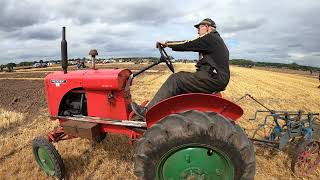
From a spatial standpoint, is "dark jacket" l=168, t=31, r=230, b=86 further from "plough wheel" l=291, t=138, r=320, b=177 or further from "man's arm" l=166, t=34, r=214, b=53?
"plough wheel" l=291, t=138, r=320, b=177

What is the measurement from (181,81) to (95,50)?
67.2 inches

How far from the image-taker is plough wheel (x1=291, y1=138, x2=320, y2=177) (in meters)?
5.65

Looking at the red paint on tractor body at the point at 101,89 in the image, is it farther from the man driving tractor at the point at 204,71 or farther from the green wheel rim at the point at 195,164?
the green wheel rim at the point at 195,164

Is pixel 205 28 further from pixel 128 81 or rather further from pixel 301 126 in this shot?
pixel 301 126

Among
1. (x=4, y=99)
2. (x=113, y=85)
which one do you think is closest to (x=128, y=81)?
(x=113, y=85)

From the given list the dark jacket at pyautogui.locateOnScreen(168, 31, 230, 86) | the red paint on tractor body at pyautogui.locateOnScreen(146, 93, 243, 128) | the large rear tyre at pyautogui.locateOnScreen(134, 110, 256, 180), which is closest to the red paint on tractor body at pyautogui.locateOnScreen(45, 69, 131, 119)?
the dark jacket at pyautogui.locateOnScreen(168, 31, 230, 86)

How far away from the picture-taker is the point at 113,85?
5.10 m

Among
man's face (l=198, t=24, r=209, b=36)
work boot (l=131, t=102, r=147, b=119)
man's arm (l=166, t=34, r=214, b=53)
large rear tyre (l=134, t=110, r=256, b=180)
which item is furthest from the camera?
work boot (l=131, t=102, r=147, b=119)

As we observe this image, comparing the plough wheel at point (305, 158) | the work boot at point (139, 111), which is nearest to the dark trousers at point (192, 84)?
the work boot at point (139, 111)

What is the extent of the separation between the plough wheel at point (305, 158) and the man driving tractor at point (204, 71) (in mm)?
2125

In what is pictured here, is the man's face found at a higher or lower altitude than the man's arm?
higher

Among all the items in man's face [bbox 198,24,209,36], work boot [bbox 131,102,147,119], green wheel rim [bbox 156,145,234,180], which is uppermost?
man's face [bbox 198,24,209,36]

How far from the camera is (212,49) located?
445cm

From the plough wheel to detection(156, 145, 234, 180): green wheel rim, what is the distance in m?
2.25
